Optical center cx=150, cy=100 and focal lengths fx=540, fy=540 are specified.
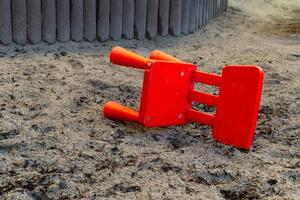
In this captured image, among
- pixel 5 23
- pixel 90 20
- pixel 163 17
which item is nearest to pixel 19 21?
pixel 5 23

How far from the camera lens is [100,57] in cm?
301

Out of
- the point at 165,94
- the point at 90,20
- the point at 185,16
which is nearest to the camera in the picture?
the point at 165,94

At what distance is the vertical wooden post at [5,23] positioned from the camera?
2.97 meters

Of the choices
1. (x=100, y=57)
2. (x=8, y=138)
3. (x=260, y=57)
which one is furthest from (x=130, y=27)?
(x=8, y=138)

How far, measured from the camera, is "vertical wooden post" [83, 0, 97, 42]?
320 cm

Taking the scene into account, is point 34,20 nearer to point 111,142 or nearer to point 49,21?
point 49,21

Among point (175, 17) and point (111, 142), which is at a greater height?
point (175, 17)

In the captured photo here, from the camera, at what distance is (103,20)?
3.26 m

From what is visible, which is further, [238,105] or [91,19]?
[91,19]

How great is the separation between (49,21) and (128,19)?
50 cm

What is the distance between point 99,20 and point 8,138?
5.02ft

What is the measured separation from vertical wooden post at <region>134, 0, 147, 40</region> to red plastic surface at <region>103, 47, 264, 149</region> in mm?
1254

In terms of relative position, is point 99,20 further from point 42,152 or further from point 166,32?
point 42,152

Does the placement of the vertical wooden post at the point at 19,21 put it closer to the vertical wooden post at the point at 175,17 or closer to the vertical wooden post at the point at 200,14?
the vertical wooden post at the point at 175,17
